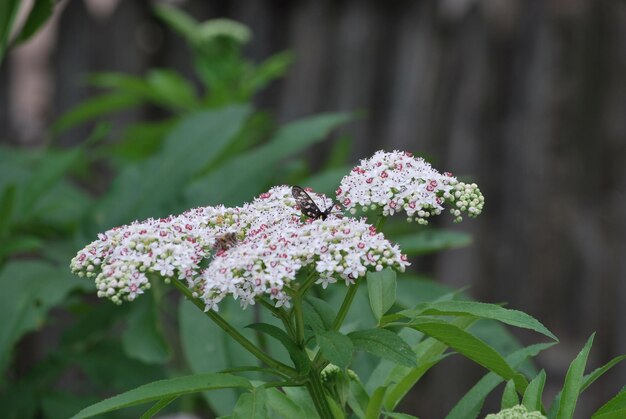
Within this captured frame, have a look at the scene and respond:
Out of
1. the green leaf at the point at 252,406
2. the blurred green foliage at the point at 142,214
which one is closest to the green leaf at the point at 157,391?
the green leaf at the point at 252,406

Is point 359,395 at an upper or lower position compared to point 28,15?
lower

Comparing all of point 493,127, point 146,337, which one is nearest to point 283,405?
point 146,337

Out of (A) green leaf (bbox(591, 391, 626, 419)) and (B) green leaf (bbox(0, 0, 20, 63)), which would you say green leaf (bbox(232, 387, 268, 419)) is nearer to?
(A) green leaf (bbox(591, 391, 626, 419))

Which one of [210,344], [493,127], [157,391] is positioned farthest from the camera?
[493,127]

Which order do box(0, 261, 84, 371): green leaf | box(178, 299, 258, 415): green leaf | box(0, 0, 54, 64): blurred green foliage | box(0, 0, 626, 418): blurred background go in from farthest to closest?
box(0, 0, 626, 418): blurred background
box(0, 0, 54, 64): blurred green foliage
box(0, 261, 84, 371): green leaf
box(178, 299, 258, 415): green leaf

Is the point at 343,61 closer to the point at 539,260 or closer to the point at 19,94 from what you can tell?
the point at 539,260

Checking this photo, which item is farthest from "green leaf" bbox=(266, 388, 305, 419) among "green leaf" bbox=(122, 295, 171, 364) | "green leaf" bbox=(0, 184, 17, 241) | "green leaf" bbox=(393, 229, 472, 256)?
"green leaf" bbox=(0, 184, 17, 241)

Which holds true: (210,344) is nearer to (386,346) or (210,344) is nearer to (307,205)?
(307,205)

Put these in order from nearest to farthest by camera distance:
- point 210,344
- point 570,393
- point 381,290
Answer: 1. point 570,393
2. point 381,290
3. point 210,344
